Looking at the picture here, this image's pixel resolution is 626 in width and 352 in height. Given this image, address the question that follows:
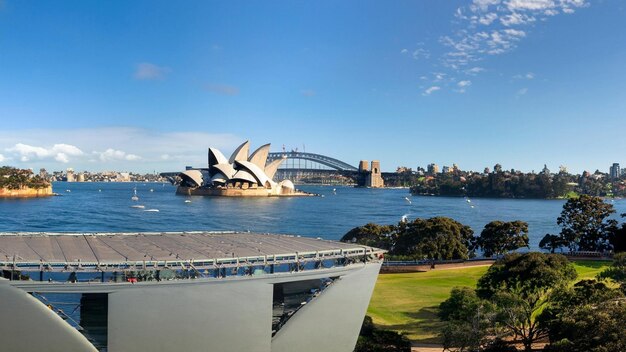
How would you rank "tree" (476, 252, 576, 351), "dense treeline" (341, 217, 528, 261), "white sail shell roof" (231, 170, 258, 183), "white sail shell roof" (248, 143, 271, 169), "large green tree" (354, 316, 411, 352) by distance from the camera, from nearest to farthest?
"large green tree" (354, 316, 411, 352), "tree" (476, 252, 576, 351), "dense treeline" (341, 217, 528, 261), "white sail shell roof" (231, 170, 258, 183), "white sail shell roof" (248, 143, 271, 169)

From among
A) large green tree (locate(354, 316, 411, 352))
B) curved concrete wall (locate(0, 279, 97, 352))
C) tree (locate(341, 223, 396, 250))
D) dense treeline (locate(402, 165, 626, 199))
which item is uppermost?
dense treeline (locate(402, 165, 626, 199))

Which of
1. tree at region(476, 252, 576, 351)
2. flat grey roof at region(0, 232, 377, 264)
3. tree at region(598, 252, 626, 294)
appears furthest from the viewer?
tree at region(598, 252, 626, 294)

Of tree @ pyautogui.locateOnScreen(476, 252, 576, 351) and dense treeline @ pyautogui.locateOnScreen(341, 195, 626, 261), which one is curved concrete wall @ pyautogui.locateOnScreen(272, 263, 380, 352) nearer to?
tree @ pyautogui.locateOnScreen(476, 252, 576, 351)

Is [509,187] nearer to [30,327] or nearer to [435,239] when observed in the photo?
[435,239]

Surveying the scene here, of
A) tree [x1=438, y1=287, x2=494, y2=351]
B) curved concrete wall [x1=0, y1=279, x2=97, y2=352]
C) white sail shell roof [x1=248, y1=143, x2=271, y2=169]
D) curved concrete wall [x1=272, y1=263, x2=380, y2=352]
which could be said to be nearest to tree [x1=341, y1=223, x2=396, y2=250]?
tree [x1=438, y1=287, x2=494, y2=351]

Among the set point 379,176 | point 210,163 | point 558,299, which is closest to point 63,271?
point 558,299

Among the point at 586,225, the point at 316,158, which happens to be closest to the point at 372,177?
the point at 316,158

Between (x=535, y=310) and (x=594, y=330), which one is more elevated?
(x=594, y=330)
